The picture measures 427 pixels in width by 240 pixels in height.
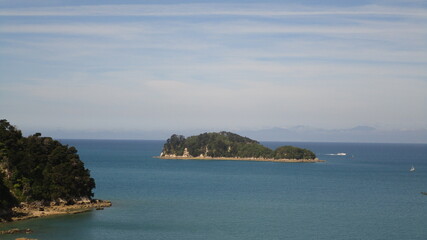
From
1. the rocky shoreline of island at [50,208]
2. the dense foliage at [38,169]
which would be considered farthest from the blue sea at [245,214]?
the dense foliage at [38,169]

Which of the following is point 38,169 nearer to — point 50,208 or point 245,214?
point 50,208

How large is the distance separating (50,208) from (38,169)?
7516mm

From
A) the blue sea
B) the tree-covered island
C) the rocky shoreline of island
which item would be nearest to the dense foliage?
the tree-covered island

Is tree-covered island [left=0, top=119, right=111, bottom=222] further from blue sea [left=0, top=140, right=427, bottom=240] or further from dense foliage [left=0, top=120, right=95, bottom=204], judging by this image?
blue sea [left=0, top=140, right=427, bottom=240]

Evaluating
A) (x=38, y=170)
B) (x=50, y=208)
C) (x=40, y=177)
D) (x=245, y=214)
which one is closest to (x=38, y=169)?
(x=38, y=170)

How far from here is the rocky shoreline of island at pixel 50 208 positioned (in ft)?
230

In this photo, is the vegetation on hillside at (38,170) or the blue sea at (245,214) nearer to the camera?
the blue sea at (245,214)

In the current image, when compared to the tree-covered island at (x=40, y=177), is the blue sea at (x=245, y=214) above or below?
below

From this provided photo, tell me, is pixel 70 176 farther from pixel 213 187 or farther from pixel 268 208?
pixel 213 187

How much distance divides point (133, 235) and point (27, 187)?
23093 mm

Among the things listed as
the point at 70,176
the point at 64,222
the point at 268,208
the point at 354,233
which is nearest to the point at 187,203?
the point at 268,208

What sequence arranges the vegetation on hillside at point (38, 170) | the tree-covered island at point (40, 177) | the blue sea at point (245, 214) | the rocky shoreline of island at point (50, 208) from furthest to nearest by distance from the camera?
the vegetation on hillside at point (38, 170) < the tree-covered island at point (40, 177) < the rocky shoreline of island at point (50, 208) < the blue sea at point (245, 214)

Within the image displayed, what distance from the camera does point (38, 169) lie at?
271 feet

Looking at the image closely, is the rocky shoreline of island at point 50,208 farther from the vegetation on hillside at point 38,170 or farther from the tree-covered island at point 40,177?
the vegetation on hillside at point 38,170
